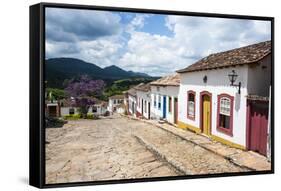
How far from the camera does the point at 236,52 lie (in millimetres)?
4953

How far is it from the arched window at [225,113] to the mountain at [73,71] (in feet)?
3.58

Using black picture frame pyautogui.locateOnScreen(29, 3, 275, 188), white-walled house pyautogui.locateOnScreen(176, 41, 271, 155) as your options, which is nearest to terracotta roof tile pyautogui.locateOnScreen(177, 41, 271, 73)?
white-walled house pyautogui.locateOnScreen(176, 41, 271, 155)

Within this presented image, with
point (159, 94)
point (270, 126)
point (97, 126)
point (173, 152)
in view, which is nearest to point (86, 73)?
point (97, 126)

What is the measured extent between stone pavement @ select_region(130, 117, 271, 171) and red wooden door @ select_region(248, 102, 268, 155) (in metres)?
0.10

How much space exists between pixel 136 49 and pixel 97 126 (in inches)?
35.7

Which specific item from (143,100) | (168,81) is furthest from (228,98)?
(143,100)

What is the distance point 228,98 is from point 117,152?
4.59ft

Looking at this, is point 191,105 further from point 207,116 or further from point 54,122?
point 54,122

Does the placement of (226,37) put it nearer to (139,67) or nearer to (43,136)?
(139,67)

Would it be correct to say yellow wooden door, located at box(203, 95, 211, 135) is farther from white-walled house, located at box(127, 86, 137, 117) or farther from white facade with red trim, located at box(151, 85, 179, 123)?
white-walled house, located at box(127, 86, 137, 117)

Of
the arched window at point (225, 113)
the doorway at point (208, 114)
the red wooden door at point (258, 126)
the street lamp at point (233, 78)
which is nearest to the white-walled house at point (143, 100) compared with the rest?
the doorway at point (208, 114)

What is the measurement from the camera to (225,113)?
196 inches

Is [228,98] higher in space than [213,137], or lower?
higher

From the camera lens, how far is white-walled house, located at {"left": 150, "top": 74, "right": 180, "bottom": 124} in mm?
4848
